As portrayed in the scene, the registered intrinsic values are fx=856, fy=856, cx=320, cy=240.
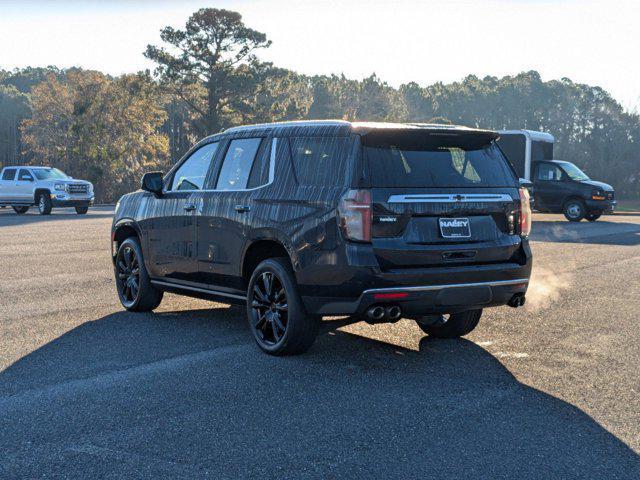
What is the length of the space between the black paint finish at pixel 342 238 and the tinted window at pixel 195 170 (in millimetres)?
399

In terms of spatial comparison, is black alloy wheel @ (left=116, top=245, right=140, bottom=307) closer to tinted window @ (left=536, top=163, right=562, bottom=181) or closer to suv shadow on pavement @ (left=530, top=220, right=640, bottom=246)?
suv shadow on pavement @ (left=530, top=220, right=640, bottom=246)

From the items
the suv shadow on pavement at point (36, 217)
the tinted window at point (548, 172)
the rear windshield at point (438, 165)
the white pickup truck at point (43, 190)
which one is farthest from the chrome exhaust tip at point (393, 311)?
the white pickup truck at point (43, 190)

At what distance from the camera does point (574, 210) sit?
29312 millimetres

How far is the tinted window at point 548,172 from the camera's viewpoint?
30.1 metres

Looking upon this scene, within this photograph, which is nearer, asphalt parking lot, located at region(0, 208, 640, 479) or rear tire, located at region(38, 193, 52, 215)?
asphalt parking lot, located at region(0, 208, 640, 479)

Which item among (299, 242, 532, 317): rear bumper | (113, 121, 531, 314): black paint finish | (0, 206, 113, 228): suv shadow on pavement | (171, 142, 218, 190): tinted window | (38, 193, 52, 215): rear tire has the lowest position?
(0, 206, 113, 228): suv shadow on pavement

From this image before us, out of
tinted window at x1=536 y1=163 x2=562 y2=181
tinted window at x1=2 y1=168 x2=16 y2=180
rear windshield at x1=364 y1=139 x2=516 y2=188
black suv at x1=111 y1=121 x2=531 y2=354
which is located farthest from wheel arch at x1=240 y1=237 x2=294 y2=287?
tinted window at x1=2 y1=168 x2=16 y2=180

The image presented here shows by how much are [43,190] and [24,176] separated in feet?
4.05

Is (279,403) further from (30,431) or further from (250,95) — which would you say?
(250,95)

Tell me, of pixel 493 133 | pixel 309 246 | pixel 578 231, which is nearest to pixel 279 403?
pixel 309 246

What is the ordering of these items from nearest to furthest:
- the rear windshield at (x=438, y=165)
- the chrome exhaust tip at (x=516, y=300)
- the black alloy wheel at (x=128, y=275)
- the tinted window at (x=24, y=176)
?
the rear windshield at (x=438, y=165) → the chrome exhaust tip at (x=516, y=300) → the black alloy wheel at (x=128, y=275) → the tinted window at (x=24, y=176)

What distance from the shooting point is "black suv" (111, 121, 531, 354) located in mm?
6211

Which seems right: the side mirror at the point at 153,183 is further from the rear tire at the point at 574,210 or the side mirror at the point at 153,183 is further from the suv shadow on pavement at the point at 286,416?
the rear tire at the point at 574,210

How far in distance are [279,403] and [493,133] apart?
9.41ft
